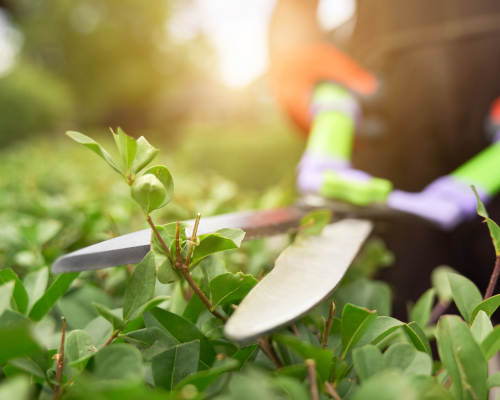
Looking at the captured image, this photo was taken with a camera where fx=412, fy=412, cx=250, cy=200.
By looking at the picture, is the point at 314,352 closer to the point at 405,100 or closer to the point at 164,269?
the point at 164,269

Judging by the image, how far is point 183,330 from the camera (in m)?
0.42

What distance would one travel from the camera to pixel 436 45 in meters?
1.34

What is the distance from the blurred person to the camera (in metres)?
1.29

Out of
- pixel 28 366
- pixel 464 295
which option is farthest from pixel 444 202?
pixel 28 366

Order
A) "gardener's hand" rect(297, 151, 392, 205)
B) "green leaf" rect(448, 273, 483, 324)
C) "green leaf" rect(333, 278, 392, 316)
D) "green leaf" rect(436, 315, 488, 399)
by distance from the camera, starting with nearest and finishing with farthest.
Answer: "green leaf" rect(436, 315, 488, 399) → "green leaf" rect(448, 273, 483, 324) → "green leaf" rect(333, 278, 392, 316) → "gardener's hand" rect(297, 151, 392, 205)

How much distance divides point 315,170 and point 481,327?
2.58ft

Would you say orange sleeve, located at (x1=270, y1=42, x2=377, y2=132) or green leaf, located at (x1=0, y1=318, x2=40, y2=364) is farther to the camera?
orange sleeve, located at (x1=270, y1=42, x2=377, y2=132)

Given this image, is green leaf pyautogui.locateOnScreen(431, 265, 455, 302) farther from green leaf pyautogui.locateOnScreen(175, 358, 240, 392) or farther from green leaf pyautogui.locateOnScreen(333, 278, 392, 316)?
green leaf pyautogui.locateOnScreen(175, 358, 240, 392)

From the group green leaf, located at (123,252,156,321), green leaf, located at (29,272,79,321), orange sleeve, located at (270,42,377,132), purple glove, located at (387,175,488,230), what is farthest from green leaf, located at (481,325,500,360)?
orange sleeve, located at (270,42,377,132)

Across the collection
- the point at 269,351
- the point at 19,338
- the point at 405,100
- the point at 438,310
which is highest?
the point at 405,100

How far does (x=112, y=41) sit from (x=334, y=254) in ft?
58.3

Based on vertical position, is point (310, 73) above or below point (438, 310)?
above

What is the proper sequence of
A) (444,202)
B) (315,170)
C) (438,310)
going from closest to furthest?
1. (438,310)
2. (444,202)
3. (315,170)

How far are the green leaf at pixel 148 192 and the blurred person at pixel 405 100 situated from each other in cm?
76
